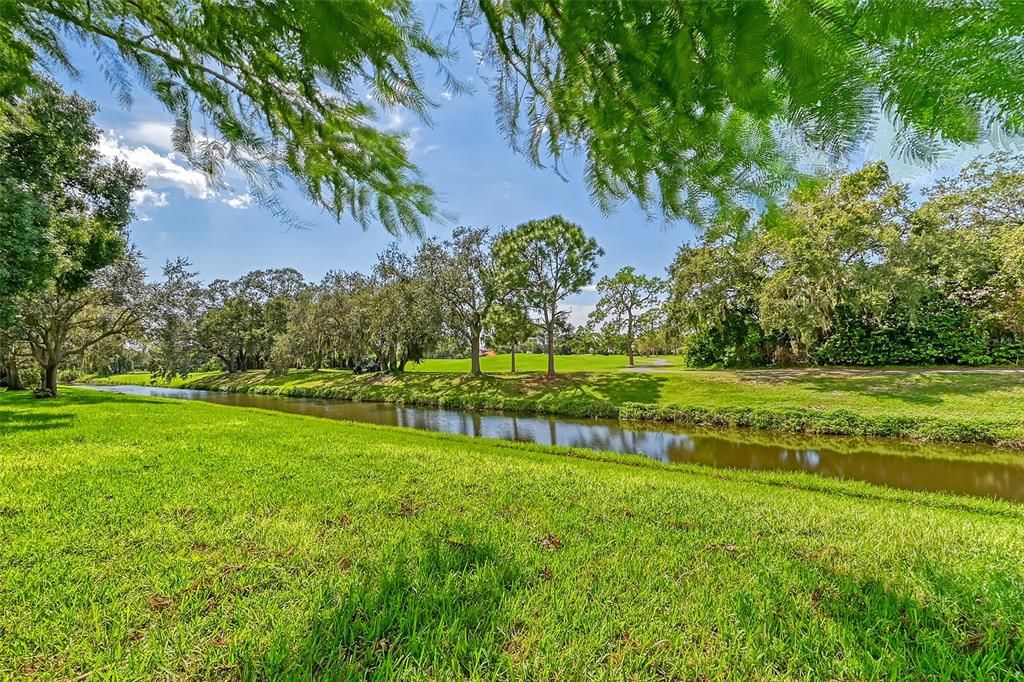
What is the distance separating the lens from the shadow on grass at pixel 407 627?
1.64m

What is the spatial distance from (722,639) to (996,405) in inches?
592

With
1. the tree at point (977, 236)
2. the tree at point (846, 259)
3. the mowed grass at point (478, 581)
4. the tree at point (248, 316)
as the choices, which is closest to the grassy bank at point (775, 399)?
the tree at point (846, 259)

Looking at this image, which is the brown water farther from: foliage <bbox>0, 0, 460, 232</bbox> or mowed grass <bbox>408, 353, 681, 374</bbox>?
mowed grass <bbox>408, 353, 681, 374</bbox>

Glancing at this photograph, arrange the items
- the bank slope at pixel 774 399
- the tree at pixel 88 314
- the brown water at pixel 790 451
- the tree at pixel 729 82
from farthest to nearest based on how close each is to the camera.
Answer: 1. the tree at pixel 88 314
2. the bank slope at pixel 774 399
3. the brown water at pixel 790 451
4. the tree at pixel 729 82

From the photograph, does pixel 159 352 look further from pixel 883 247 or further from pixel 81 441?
pixel 883 247

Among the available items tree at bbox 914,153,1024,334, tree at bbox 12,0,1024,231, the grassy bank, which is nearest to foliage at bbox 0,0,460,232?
tree at bbox 12,0,1024,231

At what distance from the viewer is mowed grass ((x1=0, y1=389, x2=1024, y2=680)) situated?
1685 mm

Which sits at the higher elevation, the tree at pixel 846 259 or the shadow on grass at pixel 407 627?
the tree at pixel 846 259

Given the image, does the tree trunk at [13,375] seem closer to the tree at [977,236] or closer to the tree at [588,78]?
the tree at [588,78]

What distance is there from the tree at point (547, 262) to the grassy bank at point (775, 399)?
13.5 ft

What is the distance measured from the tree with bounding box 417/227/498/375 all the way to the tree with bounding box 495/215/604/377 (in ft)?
4.17

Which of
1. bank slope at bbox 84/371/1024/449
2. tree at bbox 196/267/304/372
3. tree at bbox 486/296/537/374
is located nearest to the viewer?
bank slope at bbox 84/371/1024/449

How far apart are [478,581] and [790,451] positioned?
1049 cm

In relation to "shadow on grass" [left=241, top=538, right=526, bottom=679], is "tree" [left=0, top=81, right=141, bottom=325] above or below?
above
